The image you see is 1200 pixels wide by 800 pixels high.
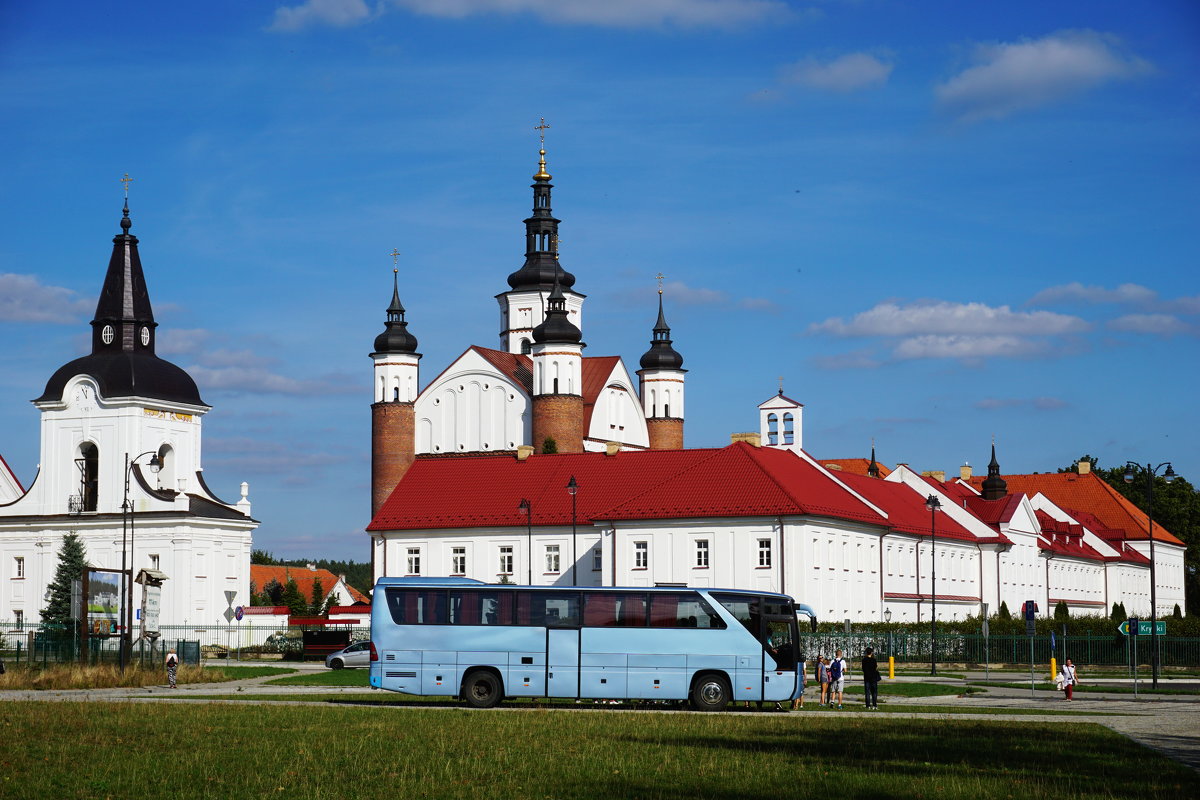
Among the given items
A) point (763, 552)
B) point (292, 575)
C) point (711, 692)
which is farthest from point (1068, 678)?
point (292, 575)

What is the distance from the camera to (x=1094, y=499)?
397ft

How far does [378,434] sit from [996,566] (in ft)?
128

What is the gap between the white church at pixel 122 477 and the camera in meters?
78.7

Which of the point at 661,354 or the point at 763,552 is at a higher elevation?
the point at 661,354

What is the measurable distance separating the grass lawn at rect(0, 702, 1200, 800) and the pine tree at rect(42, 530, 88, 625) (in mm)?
46396

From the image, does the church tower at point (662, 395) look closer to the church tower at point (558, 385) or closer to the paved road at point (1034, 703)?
the church tower at point (558, 385)

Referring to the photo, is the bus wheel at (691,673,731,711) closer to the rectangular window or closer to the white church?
the rectangular window

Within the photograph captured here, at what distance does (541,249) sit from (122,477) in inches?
1842

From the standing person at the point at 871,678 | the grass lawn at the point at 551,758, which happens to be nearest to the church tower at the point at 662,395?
the standing person at the point at 871,678

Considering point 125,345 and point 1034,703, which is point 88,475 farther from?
point 1034,703

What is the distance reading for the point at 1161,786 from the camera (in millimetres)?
18750

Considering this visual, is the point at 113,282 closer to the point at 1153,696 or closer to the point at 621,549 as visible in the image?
the point at 621,549

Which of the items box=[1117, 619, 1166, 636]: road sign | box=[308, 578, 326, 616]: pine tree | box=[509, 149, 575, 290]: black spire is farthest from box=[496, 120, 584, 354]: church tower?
box=[1117, 619, 1166, 636]: road sign

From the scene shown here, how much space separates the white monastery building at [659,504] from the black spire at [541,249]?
0.52ft
